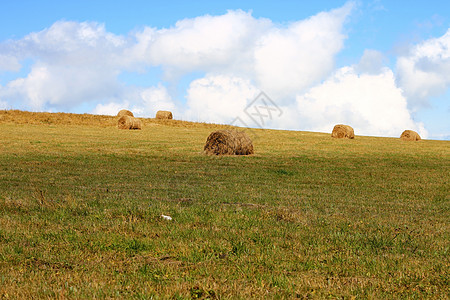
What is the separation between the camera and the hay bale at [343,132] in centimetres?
5035

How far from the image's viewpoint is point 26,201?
10.9 metres

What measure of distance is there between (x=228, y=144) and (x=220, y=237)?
19.6m

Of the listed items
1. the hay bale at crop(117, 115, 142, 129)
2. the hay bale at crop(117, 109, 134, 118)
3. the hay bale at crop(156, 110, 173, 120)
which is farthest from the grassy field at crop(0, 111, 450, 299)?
the hay bale at crop(156, 110, 173, 120)

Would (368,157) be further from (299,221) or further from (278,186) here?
(299,221)

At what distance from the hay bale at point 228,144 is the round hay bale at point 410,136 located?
3284cm

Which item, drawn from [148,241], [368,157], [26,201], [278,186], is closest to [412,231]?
[148,241]

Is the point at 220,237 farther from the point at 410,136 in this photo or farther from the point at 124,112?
the point at 124,112

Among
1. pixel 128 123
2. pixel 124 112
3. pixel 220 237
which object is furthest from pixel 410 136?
pixel 220 237

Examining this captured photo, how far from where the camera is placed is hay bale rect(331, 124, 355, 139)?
5035cm

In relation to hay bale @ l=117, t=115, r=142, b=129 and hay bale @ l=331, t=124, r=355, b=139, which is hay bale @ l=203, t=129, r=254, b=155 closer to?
hay bale @ l=331, t=124, r=355, b=139

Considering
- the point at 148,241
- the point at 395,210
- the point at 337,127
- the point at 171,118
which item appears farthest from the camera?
the point at 171,118

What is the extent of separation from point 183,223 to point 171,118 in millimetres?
59469

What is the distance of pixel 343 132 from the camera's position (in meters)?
50.5

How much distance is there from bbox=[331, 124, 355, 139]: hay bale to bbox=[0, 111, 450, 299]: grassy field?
109 feet
